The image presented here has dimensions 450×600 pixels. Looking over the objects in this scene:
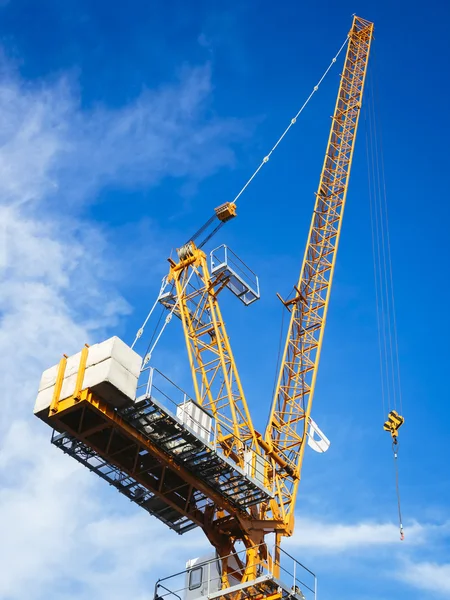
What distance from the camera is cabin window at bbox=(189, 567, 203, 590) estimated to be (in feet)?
169

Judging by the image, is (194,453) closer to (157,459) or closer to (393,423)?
(157,459)

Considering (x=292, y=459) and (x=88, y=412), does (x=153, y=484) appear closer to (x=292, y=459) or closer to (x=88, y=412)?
(x=88, y=412)

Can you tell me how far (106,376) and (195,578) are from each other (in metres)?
14.6

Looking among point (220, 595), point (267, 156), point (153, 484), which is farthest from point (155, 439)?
point (267, 156)

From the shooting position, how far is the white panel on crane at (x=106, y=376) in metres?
44.7

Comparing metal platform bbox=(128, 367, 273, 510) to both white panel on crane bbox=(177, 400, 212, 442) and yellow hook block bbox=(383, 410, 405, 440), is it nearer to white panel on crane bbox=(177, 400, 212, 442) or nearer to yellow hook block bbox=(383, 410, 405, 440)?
white panel on crane bbox=(177, 400, 212, 442)

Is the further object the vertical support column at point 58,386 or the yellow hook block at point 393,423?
the yellow hook block at point 393,423

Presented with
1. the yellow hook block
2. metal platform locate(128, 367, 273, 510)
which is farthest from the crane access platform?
the yellow hook block

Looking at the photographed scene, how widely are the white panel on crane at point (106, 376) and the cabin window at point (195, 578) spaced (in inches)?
489

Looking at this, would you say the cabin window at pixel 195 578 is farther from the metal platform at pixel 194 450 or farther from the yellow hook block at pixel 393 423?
the yellow hook block at pixel 393 423

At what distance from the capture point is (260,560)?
51.6 metres

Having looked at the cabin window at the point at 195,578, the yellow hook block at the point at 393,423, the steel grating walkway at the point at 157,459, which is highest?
the yellow hook block at the point at 393,423

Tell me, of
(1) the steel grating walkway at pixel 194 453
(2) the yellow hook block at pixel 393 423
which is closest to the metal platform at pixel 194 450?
(1) the steel grating walkway at pixel 194 453

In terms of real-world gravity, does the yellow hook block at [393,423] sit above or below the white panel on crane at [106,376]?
above
